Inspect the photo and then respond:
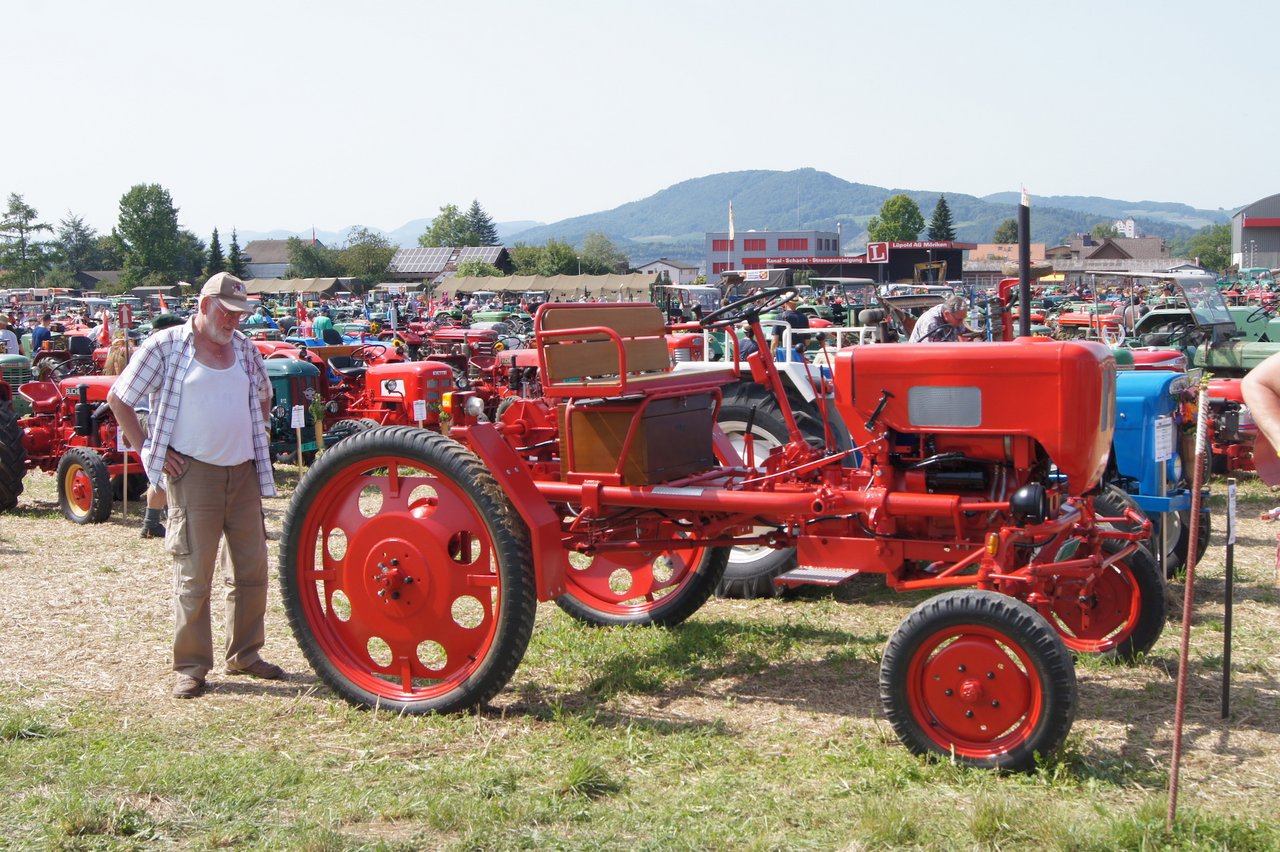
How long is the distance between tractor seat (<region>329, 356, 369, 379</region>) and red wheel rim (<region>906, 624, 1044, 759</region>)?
990cm

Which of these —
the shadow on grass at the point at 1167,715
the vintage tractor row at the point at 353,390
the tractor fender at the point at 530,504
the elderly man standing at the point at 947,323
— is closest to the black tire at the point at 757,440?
the shadow on grass at the point at 1167,715

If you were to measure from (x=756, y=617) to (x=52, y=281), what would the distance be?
103 m

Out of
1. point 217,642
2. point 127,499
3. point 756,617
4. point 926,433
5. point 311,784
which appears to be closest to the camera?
point 311,784

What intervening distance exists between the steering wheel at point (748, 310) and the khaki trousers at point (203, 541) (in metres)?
1.96

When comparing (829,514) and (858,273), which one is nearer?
(829,514)

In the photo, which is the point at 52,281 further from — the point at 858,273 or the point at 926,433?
the point at 926,433

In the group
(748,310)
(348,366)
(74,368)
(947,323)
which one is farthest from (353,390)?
(748,310)

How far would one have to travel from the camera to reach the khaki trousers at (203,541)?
185 inches

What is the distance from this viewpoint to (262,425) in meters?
4.89

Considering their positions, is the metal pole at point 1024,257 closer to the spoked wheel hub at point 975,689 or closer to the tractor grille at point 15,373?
the spoked wheel hub at point 975,689

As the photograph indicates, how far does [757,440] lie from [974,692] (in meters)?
2.79

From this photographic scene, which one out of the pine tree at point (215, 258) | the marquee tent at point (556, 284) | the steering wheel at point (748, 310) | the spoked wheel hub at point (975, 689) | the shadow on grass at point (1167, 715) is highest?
the pine tree at point (215, 258)

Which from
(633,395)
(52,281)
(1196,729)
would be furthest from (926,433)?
(52,281)

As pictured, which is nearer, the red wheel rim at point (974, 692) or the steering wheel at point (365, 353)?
the red wheel rim at point (974, 692)
